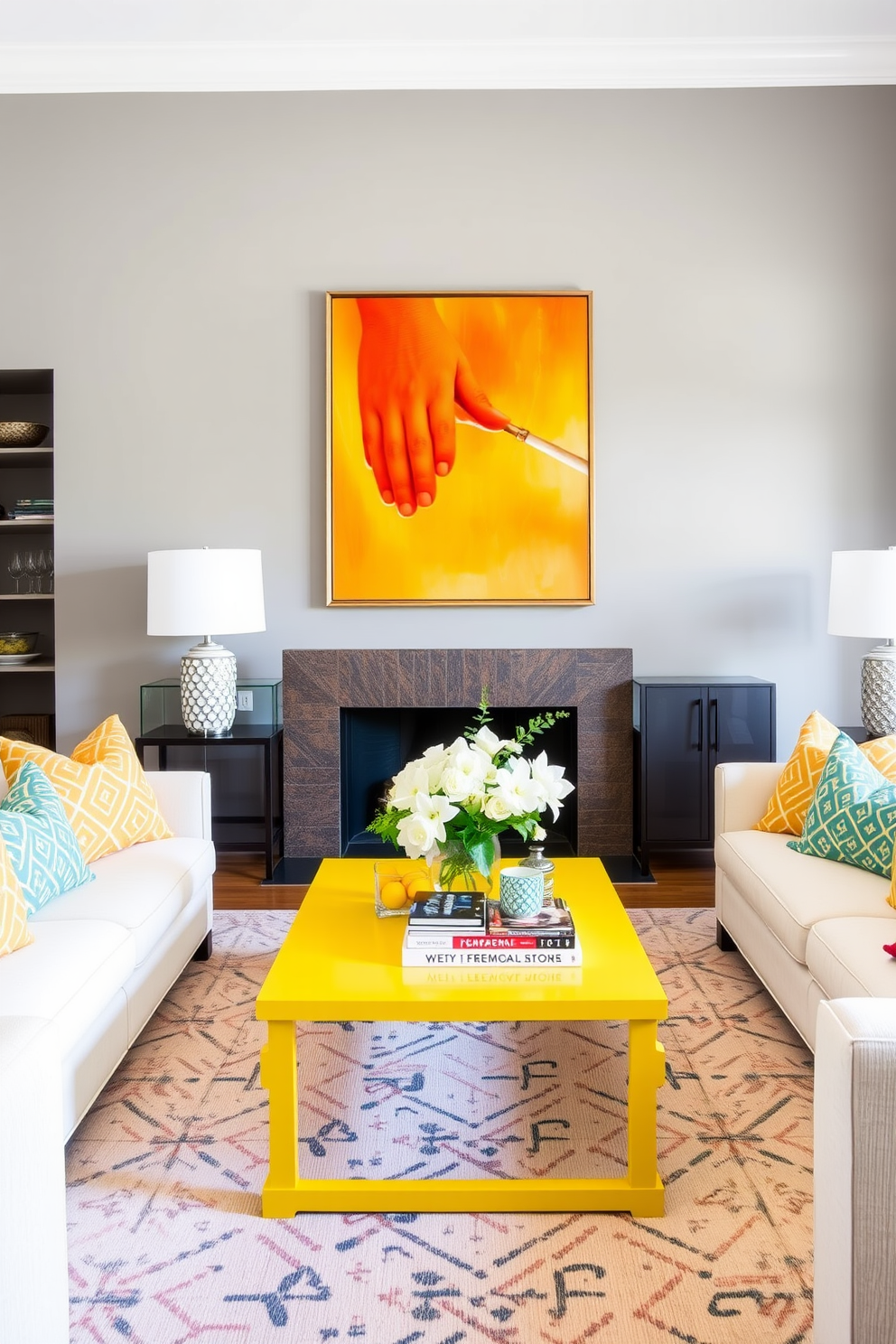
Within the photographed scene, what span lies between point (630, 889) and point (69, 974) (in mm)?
2478

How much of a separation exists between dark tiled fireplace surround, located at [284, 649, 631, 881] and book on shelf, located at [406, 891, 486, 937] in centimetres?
220

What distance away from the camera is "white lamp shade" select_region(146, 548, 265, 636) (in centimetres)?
393

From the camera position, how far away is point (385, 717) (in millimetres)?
4727

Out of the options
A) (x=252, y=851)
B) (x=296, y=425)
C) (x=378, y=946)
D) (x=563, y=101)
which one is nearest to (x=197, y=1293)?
(x=378, y=946)

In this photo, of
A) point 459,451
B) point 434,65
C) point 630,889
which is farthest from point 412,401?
point 630,889

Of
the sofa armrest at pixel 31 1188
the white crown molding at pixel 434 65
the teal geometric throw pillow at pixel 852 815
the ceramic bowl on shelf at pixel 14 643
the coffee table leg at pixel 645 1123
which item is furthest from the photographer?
the ceramic bowl on shelf at pixel 14 643

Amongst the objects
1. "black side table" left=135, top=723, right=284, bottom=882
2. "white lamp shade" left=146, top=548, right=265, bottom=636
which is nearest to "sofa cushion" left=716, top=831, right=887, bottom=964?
"black side table" left=135, top=723, right=284, bottom=882

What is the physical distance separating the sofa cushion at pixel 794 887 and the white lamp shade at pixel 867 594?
1140 mm

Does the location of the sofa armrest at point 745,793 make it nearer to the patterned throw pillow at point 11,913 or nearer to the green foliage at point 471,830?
the green foliage at point 471,830

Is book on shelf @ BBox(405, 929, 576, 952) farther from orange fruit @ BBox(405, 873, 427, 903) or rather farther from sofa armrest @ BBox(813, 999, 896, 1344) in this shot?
sofa armrest @ BBox(813, 999, 896, 1344)

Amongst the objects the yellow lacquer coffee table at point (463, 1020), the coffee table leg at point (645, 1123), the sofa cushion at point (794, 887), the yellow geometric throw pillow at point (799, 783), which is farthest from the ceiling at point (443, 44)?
the coffee table leg at point (645, 1123)

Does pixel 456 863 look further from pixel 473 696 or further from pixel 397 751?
pixel 397 751

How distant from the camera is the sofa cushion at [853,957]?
1988 mm

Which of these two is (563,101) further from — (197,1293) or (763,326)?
(197,1293)
